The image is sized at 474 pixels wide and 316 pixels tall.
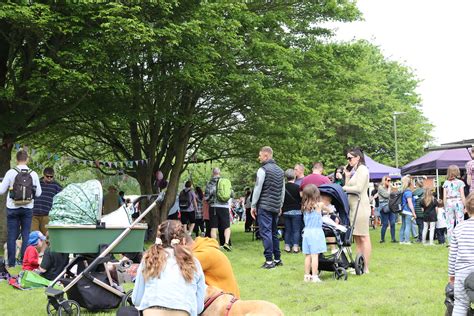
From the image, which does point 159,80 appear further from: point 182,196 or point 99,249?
point 99,249

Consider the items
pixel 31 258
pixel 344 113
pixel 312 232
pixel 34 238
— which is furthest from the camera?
pixel 344 113

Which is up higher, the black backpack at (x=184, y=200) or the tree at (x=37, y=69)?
the tree at (x=37, y=69)

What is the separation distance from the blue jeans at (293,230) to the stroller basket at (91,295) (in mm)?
7439

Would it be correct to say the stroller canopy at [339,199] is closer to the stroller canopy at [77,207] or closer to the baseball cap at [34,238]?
the stroller canopy at [77,207]

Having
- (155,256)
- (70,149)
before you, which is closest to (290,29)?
(70,149)

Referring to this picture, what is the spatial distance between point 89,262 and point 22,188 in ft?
13.2

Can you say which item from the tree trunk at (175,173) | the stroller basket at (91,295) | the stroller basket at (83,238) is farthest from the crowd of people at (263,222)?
the stroller basket at (91,295)

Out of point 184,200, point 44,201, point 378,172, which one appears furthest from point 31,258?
point 378,172

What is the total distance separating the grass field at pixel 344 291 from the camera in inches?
287

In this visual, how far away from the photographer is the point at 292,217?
46.7ft

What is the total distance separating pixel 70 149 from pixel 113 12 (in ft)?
37.3

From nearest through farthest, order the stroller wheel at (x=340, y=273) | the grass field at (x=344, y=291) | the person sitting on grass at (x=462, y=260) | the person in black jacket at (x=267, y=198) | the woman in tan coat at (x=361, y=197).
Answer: the person sitting on grass at (x=462, y=260) < the grass field at (x=344, y=291) < the stroller wheel at (x=340, y=273) < the woman in tan coat at (x=361, y=197) < the person in black jacket at (x=267, y=198)

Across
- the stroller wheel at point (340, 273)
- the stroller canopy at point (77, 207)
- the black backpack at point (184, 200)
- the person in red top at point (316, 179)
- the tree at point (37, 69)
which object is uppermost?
the tree at point (37, 69)

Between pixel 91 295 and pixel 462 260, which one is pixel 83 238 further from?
pixel 462 260
